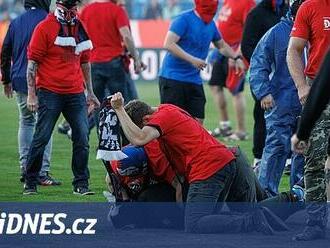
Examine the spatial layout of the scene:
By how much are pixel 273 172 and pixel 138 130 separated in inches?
84.5

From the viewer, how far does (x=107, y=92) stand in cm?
1655

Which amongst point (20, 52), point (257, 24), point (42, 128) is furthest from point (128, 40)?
point (42, 128)

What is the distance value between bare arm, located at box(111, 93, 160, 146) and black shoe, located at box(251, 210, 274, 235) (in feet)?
3.31

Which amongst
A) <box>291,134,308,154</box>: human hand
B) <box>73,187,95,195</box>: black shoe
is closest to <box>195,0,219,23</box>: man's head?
<box>73,187,95,195</box>: black shoe

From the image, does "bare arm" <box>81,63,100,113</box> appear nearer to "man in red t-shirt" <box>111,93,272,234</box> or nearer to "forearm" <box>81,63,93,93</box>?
"forearm" <box>81,63,93,93</box>

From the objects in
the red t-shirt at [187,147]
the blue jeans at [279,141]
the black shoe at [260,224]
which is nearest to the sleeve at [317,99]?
the black shoe at [260,224]

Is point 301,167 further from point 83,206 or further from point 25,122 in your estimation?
point 25,122

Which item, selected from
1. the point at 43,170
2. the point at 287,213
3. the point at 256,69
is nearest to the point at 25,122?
the point at 43,170

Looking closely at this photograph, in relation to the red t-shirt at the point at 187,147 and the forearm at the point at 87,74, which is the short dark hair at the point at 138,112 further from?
the forearm at the point at 87,74

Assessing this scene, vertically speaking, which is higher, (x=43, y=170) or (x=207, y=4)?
(x=207, y=4)

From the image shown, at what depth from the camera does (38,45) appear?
12164 mm

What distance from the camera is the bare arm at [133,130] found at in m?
9.91

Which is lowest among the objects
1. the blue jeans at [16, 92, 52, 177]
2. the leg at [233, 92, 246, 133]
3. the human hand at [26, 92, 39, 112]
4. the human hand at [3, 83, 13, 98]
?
the leg at [233, 92, 246, 133]

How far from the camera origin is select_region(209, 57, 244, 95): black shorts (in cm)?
1834
